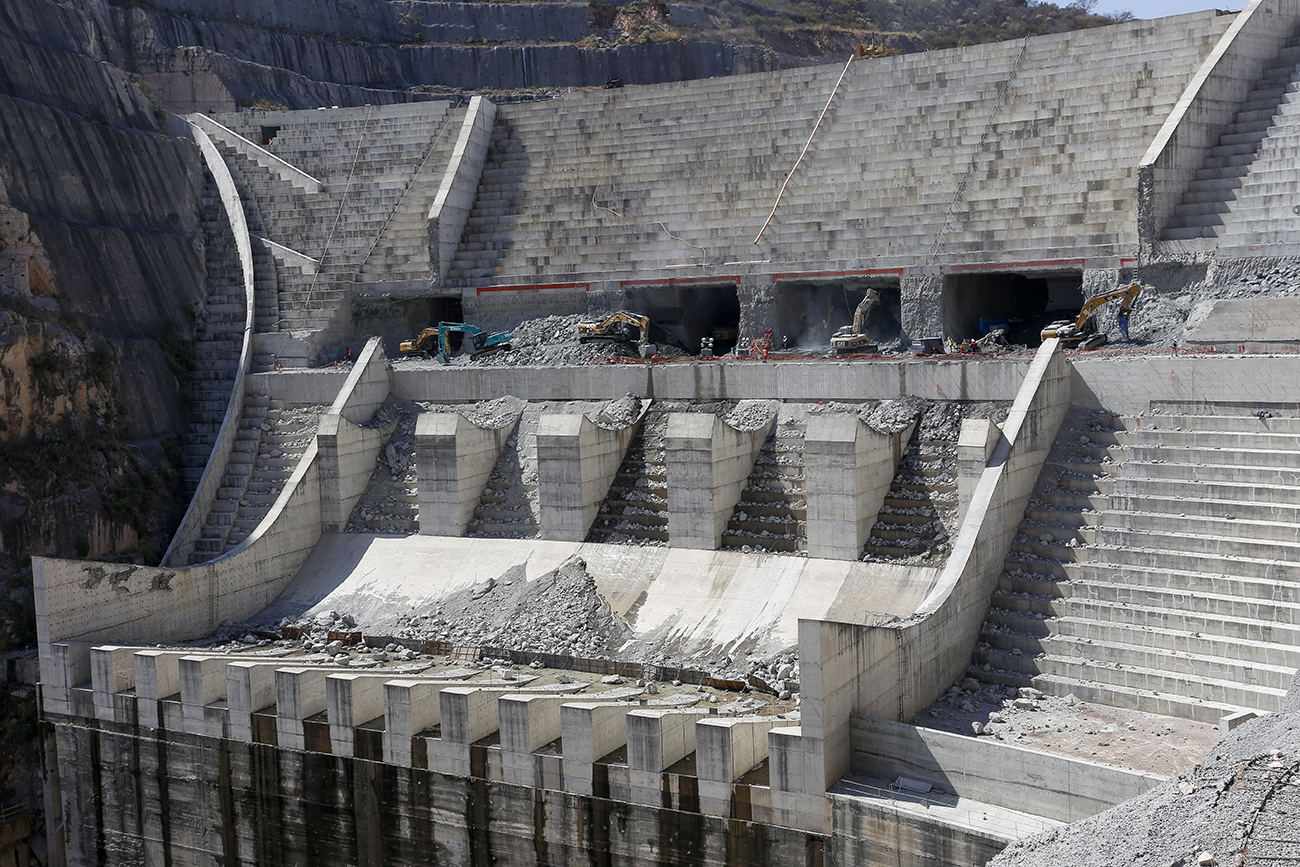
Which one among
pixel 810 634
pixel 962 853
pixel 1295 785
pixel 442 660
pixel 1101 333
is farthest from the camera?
pixel 1101 333

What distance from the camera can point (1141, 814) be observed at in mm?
9961

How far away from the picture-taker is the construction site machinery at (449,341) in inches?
1026

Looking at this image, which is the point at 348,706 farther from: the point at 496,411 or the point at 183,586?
the point at 496,411

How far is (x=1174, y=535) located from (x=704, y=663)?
6642 mm

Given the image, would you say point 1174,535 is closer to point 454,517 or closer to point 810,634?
point 810,634

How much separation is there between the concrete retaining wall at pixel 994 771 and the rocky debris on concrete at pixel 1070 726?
0.63m

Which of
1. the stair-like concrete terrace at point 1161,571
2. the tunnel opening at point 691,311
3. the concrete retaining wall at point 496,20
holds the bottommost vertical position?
the stair-like concrete terrace at point 1161,571

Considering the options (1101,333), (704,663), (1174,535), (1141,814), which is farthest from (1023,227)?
(1141,814)

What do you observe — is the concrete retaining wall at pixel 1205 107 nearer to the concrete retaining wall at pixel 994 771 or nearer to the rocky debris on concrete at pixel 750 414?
the rocky debris on concrete at pixel 750 414

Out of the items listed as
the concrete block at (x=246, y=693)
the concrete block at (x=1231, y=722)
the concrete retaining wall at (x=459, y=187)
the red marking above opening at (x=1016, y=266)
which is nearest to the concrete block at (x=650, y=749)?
the concrete block at (x=1231, y=722)

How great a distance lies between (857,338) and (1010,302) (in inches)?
212

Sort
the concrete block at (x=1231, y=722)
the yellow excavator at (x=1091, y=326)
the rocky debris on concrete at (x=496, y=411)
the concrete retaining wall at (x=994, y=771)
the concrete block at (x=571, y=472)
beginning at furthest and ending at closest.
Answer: the rocky debris on concrete at (x=496, y=411)
the yellow excavator at (x=1091, y=326)
the concrete block at (x=571, y=472)
the concrete retaining wall at (x=994, y=771)
the concrete block at (x=1231, y=722)

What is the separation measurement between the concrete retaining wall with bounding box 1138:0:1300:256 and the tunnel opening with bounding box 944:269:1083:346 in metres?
1.91

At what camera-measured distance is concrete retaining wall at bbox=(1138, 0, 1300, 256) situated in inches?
861
